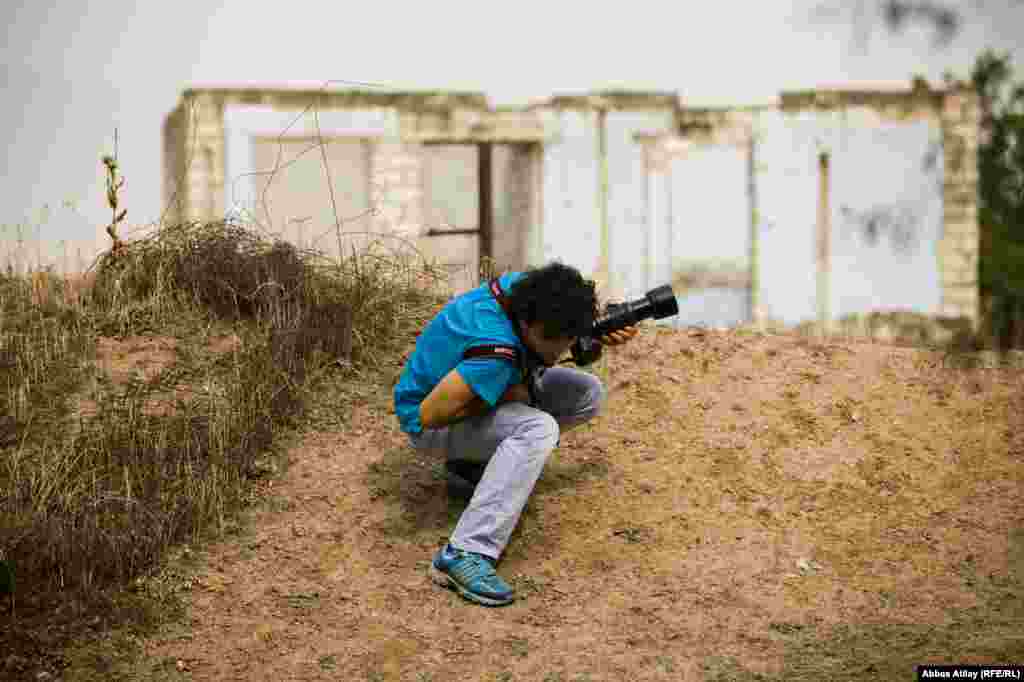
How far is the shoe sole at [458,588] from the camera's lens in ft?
12.8

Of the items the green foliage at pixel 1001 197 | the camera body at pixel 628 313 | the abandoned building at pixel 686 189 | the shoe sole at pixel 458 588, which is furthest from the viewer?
the green foliage at pixel 1001 197

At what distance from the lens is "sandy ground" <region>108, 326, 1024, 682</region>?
368 centimetres

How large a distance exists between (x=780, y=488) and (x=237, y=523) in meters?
2.07

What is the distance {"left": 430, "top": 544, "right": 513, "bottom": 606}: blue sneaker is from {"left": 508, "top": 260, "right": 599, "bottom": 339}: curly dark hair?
2.60 feet

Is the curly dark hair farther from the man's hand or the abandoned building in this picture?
the abandoned building

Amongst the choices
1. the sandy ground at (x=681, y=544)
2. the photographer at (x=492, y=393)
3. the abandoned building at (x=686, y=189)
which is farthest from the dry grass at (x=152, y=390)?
the abandoned building at (x=686, y=189)

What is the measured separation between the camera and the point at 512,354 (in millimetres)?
3777

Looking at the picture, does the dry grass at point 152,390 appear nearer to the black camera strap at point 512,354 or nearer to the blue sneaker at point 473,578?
the blue sneaker at point 473,578

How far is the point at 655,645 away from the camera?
3730mm

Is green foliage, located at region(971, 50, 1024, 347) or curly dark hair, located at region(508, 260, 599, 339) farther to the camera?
green foliage, located at region(971, 50, 1024, 347)

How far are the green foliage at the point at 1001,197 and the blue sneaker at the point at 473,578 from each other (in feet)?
47.2

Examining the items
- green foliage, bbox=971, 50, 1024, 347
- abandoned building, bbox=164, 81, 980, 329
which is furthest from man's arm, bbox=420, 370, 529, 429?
green foliage, bbox=971, 50, 1024, 347

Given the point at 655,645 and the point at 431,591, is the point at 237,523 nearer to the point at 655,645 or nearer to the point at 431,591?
the point at 431,591

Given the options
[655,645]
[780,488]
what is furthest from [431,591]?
[780,488]
